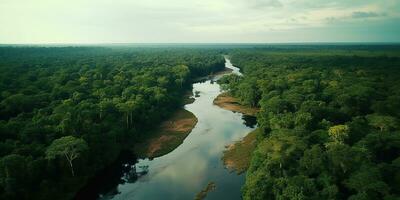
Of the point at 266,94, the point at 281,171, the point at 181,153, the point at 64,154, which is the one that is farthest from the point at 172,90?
the point at 281,171

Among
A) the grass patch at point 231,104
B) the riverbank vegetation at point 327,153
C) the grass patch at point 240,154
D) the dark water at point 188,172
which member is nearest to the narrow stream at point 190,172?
the dark water at point 188,172

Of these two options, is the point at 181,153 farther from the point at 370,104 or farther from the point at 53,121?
the point at 370,104

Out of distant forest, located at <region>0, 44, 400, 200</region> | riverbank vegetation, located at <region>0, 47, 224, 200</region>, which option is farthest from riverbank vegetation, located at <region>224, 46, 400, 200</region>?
riverbank vegetation, located at <region>0, 47, 224, 200</region>

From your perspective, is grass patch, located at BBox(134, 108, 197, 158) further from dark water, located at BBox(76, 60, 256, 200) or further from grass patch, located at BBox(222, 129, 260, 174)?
grass patch, located at BBox(222, 129, 260, 174)

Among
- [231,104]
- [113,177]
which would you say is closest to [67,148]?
[113,177]

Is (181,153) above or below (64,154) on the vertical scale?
below

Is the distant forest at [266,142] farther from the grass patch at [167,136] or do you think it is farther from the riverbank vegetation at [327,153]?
the grass patch at [167,136]
